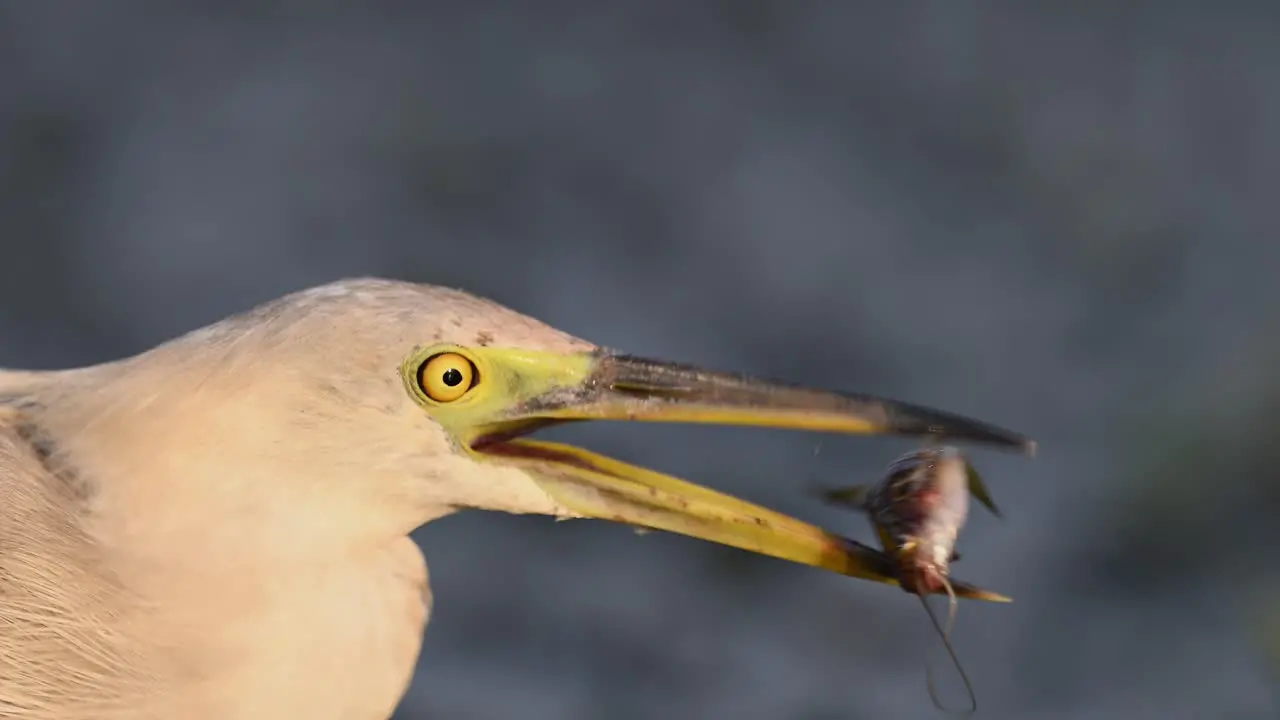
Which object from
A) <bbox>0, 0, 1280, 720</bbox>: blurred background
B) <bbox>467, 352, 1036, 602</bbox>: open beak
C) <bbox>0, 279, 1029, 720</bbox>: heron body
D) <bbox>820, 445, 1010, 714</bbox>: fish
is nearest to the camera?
<bbox>0, 279, 1029, 720</bbox>: heron body

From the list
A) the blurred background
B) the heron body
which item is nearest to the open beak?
the heron body

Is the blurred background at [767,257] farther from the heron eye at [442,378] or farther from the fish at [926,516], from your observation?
the heron eye at [442,378]

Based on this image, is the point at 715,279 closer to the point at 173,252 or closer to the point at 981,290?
the point at 981,290

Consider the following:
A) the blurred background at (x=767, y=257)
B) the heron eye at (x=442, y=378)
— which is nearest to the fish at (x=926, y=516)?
the heron eye at (x=442, y=378)

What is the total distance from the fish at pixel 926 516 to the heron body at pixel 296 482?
93 mm

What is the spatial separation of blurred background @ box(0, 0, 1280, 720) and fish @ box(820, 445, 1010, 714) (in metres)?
2.19

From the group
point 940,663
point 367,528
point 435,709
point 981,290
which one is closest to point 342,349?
point 367,528

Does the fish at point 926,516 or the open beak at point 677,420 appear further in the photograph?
the fish at point 926,516

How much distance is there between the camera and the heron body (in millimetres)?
2705

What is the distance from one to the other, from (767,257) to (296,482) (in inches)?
186

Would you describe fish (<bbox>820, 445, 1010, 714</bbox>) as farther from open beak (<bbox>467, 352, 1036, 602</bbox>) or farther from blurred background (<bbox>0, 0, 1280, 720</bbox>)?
blurred background (<bbox>0, 0, 1280, 720</bbox>)

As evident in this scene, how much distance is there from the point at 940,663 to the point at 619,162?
3.38 m

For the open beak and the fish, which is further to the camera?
the fish

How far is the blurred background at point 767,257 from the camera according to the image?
18.3 ft
